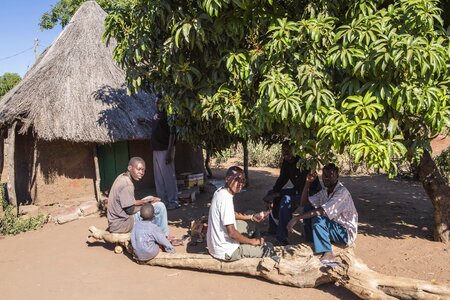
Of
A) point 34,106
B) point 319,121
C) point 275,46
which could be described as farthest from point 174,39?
point 34,106

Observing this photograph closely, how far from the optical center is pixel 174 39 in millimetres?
4336

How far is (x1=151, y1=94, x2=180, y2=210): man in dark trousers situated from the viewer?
7473 mm

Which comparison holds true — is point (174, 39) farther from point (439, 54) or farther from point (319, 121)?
point (439, 54)

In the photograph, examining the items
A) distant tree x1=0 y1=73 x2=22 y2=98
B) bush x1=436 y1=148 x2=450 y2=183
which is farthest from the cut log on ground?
distant tree x1=0 y1=73 x2=22 y2=98

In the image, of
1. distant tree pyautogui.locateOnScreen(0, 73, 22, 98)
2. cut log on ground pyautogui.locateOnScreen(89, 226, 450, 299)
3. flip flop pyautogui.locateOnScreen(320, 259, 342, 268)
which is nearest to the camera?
cut log on ground pyautogui.locateOnScreen(89, 226, 450, 299)

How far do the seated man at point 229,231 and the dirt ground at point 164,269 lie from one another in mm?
297

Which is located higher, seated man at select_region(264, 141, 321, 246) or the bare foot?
seated man at select_region(264, 141, 321, 246)

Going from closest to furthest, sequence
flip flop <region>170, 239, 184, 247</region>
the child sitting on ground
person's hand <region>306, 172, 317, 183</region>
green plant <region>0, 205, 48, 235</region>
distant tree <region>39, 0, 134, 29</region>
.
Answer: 1. the child sitting on ground
2. person's hand <region>306, 172, 317, 183</region>
3. flip flop <region>170, 239, 184, 247</region>
4. green plant <region>0, 205, 48, 235</region>
5. distant tree <region>39, 0, 134, 29</region>

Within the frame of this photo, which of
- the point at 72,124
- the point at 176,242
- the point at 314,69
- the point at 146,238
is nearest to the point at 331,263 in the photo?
the point at 314,69

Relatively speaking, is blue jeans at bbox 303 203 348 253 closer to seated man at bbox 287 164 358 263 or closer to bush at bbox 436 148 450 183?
seated man at bbox 287 164 358 263

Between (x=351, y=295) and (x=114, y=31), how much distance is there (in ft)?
14.3

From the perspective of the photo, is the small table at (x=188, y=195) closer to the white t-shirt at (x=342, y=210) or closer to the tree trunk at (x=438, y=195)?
the white t-shirt at (x=342, y=210)

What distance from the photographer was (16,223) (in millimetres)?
6652

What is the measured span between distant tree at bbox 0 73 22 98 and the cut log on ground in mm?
26930
